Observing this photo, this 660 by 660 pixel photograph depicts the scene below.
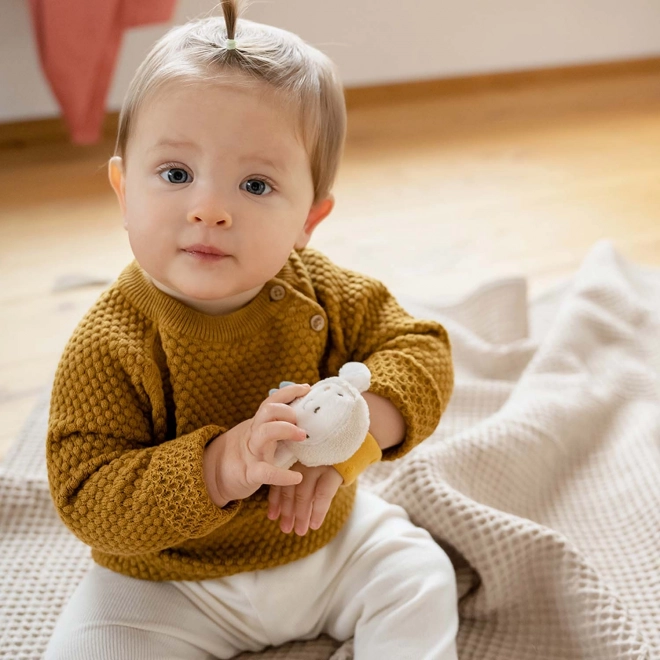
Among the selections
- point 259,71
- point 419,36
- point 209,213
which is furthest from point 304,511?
point 419,36

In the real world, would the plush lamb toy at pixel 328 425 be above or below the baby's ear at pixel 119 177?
below

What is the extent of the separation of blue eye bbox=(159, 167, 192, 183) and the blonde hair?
0.07 metres

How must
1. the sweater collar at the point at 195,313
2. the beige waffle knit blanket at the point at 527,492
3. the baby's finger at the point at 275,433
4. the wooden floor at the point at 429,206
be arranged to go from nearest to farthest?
the baby's finger at the point at 275,433, the sweater collar at the point at 195,313, the beige waffle knit blanket at the point at 527,492, the wooden floor at the point at 429,206

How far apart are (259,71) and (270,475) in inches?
13.3

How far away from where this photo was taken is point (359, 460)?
30.1 inches

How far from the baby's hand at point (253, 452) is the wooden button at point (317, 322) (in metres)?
0.14

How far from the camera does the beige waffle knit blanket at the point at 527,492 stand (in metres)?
0.90

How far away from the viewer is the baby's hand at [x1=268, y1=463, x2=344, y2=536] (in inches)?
30.1

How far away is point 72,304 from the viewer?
1.54m

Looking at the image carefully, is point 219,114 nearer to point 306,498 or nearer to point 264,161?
point 264,161

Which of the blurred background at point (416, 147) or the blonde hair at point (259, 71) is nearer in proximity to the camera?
the blonde hair at point (259, 71)

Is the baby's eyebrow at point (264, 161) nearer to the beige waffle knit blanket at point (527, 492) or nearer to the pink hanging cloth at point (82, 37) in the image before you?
the beige waffle knit blanket at point (527, 492)

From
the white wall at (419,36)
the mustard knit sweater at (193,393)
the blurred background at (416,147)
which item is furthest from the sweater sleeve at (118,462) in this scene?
the white wall at (419,36)

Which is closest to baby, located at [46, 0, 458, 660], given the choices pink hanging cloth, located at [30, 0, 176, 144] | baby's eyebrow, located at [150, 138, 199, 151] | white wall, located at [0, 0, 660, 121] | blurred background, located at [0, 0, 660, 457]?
baby's eyebrow, located at [150, 138, 199, 151]
